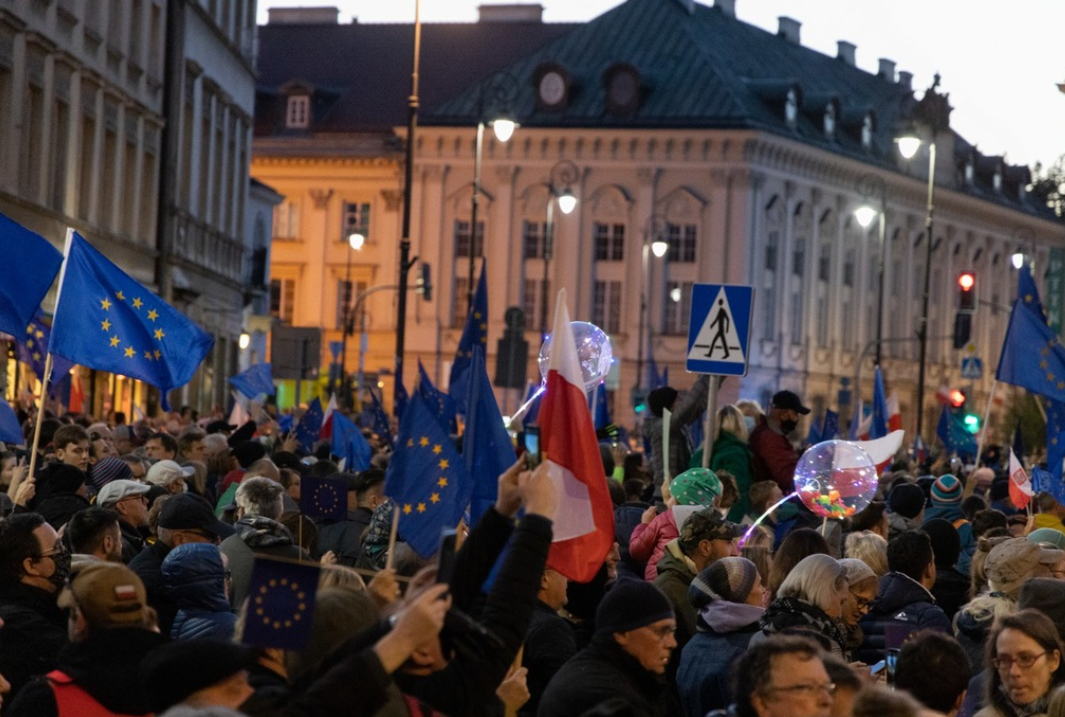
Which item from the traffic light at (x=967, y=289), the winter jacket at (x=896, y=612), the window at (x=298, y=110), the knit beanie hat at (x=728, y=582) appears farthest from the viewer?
the window at (x=298, y=110)

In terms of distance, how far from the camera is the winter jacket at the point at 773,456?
15.2 m

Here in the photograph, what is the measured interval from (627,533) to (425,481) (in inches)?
A: 144

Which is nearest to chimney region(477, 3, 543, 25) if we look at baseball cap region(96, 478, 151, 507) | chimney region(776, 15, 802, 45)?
chimney region(776, 15, 802, 45)

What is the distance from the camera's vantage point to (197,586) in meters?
8.69

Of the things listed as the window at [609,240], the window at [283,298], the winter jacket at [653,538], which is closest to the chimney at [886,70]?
the window at [609,240]

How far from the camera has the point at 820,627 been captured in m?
8.53

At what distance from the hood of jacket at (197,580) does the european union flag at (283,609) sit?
2.91 meters

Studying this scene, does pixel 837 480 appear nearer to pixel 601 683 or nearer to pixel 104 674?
pixel 601 683

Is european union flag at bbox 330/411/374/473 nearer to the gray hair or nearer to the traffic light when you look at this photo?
the gray hair

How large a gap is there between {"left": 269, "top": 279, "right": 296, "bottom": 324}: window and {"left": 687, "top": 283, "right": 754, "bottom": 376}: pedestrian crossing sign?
7049 cm

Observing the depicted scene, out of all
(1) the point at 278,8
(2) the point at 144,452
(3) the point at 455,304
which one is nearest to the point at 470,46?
(1) the point at 278,8

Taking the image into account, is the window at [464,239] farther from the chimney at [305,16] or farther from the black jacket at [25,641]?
the black jacket at [25,641]

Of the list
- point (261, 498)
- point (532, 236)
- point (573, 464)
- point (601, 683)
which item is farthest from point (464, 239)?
point (601, 683)

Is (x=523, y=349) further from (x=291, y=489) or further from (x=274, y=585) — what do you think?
(x=274, y=585)
